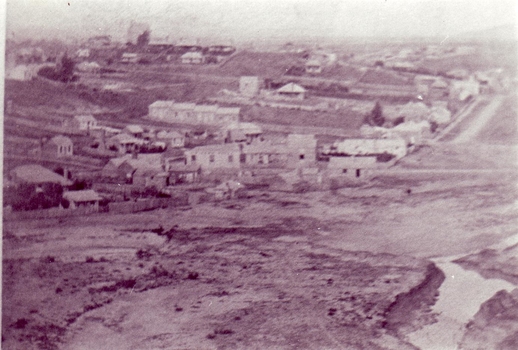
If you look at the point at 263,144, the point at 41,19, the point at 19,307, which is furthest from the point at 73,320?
the point at 41,19

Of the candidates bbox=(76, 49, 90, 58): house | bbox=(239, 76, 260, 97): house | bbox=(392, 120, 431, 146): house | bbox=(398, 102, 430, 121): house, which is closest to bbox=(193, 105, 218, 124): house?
bbox=(239, 76, 260, 97): house

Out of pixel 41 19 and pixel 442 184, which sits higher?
pixel 41 19

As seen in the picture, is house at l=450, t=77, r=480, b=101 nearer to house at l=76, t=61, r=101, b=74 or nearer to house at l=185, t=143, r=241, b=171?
house at l=185, t=143, r=241, b=171

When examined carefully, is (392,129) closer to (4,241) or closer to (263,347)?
(263,347)

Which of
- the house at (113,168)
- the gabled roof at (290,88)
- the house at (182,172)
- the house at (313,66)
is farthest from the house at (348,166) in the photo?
the house at (113,168)

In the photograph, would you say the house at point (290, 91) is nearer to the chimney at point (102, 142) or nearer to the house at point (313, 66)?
the house at point (313, 66)

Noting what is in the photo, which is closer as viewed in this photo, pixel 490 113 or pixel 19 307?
pixel 19 307

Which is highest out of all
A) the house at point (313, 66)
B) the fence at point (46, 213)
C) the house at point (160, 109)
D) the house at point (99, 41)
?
the house at point (99, 41)
